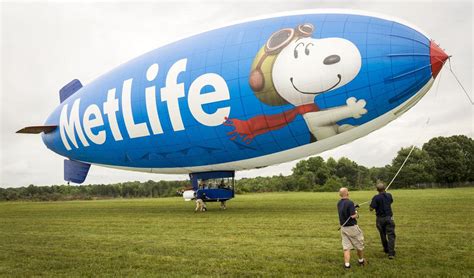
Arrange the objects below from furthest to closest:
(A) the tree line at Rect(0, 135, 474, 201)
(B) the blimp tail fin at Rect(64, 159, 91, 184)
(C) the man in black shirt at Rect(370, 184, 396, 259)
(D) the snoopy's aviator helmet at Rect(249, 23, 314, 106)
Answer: (A) the tree line at Rect(0, 135, 474, 201) → (B) the blimp tail fin at Rect(64, 159, 91, 184) → (D) the snoopy's aviator helmet at Rect(249, 23, 314, 106) → (C) the man in black shirt at Rect(370, 184, 396, 259)

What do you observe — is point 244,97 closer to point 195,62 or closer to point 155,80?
point 195,62

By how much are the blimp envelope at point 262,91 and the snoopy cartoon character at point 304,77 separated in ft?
0.14

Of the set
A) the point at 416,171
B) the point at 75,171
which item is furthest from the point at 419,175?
the point at 75,171

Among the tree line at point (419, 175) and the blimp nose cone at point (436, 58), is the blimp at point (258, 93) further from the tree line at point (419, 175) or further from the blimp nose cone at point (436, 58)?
the tree line at point (419, 175)

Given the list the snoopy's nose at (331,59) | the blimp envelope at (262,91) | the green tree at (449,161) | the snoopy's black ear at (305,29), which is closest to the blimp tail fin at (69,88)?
the blimp envelope at (262,91)

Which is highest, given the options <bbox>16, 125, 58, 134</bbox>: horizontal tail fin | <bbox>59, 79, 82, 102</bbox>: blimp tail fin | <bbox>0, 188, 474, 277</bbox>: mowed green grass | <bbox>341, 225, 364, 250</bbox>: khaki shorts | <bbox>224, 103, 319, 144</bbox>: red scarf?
<bbox>59, 79, 82, 102</bbox>: blimp tail fin

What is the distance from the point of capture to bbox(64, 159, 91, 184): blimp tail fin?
30392 mm

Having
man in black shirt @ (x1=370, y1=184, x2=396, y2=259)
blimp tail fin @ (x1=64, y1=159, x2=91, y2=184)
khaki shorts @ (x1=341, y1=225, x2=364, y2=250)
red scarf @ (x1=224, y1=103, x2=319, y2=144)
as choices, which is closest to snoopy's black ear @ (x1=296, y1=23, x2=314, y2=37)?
red scarf @ (x1=224, y1=103, x2=319, y2=144)

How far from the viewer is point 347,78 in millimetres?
16094

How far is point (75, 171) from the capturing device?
30828mm

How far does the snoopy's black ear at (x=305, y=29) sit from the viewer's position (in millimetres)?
17156

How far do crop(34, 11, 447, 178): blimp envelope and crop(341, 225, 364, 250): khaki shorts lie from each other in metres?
8.32

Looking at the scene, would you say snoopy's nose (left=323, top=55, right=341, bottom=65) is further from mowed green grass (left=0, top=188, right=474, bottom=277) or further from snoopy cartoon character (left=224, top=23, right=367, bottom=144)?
mowed green grass (left=0, top=188, right=474, bottom=277)

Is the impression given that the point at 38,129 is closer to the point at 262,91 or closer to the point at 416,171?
the point at 262,91
